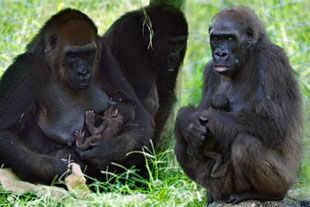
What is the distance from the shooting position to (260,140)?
3.97m

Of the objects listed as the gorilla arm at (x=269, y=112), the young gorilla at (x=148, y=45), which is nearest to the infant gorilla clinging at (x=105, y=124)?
the young gorilla at (x=148, y=45)

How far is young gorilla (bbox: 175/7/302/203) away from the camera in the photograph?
396 cm

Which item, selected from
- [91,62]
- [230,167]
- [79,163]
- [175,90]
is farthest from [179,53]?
[230,167]

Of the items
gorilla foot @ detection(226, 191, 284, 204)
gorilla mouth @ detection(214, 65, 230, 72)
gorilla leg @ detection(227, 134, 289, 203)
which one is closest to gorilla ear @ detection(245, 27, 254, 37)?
gorilla mouth @ detection(214, 65, 230, 72)

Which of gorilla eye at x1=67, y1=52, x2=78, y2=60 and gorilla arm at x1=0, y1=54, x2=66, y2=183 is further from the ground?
gorilla eye at x1=67, y1=52, x2=78, y2=60

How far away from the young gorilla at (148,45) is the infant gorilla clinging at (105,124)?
0.58 m

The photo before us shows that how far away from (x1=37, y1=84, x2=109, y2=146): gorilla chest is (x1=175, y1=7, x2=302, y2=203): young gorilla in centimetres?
106

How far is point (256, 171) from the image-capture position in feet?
13.1

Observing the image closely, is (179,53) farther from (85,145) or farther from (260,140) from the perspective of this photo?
(260,140)

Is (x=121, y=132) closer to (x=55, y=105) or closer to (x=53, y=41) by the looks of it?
(x=55, y=105)

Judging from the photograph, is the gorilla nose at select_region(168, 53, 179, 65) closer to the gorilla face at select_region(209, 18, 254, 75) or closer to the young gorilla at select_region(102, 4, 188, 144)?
the young gorilla at select_region(102, 4, 188, 144)

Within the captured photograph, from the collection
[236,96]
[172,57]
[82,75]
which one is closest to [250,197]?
[236,96]

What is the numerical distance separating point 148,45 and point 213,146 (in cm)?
181

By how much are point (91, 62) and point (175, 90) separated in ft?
4.41
